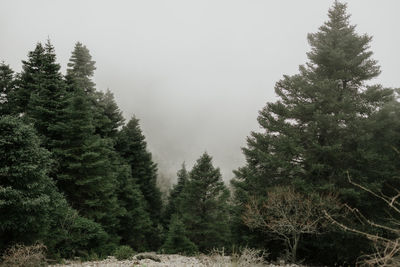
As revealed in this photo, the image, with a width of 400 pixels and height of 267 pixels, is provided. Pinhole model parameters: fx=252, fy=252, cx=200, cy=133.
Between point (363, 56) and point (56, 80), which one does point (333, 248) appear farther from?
point (56, 80)

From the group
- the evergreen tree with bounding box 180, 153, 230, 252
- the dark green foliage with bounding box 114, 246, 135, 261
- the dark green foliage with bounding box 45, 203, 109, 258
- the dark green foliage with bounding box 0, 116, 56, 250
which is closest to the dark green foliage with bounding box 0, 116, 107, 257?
the dark green foliage with bounding box 0, 116, 56, 250

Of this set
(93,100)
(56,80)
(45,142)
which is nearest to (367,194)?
(45,142)

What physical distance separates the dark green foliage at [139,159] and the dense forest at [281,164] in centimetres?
1088

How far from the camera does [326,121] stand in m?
15.1

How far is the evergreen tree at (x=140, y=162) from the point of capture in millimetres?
31703

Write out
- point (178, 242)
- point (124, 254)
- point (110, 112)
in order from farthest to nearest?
point (110, 112) → point (178, 242) → point (124, 254)

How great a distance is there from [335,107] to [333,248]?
828cm

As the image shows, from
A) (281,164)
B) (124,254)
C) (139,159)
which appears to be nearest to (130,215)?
(139,159)

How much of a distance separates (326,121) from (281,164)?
12.1 feet

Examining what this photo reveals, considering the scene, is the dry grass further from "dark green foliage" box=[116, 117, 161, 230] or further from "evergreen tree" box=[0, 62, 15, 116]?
"dark green foliage" box=[116, 117, 161, 230]

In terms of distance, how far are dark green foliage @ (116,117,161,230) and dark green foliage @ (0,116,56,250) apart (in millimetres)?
18909

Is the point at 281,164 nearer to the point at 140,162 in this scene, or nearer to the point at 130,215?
the point at 130,215

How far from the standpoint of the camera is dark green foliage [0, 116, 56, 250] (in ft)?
35.4

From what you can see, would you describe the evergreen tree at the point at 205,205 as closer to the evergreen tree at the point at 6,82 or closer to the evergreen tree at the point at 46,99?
the evergreen tree at the point at 46,99
